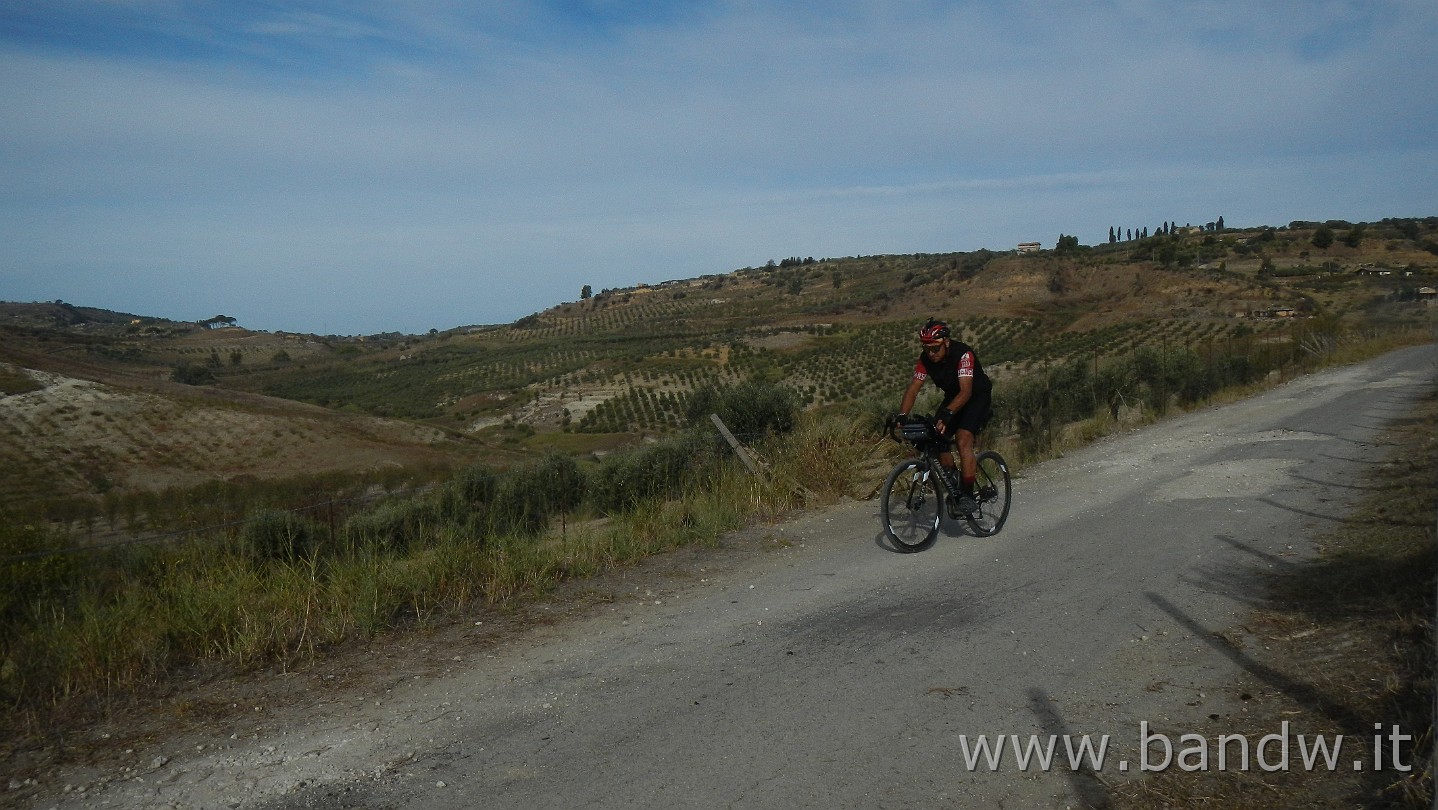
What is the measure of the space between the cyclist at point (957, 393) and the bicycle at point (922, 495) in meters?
0.08

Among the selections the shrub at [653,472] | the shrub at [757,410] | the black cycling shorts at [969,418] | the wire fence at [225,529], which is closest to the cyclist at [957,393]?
the black cycling shorts at [969,418]

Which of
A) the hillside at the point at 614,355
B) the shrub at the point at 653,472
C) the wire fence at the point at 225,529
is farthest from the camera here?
the hillside at the point at 614,355

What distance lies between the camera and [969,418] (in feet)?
26.1

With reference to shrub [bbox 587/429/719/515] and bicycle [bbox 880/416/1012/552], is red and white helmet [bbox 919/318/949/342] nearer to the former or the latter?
bicycle [bbox 880/416/1012/552]

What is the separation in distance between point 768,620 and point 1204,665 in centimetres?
259

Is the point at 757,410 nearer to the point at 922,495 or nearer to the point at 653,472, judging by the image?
the point at 653,472

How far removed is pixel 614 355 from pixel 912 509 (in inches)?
3669

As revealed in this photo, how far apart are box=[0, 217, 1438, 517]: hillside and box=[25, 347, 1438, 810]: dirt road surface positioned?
255 centimetres

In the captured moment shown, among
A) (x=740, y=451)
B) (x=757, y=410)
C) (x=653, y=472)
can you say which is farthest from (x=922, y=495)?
(x=757, y=410)

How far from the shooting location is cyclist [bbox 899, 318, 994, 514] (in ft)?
25.7

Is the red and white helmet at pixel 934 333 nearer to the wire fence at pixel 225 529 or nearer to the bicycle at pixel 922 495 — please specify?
the bicycle at pixel 922 495

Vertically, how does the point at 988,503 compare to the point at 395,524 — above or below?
above

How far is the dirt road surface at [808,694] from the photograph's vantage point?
389 centimetres

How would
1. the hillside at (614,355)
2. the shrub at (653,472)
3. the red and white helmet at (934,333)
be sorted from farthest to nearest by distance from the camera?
the hillside at (614,355) → the shrub at (653,472) → the red and white helmet at (934,333)
